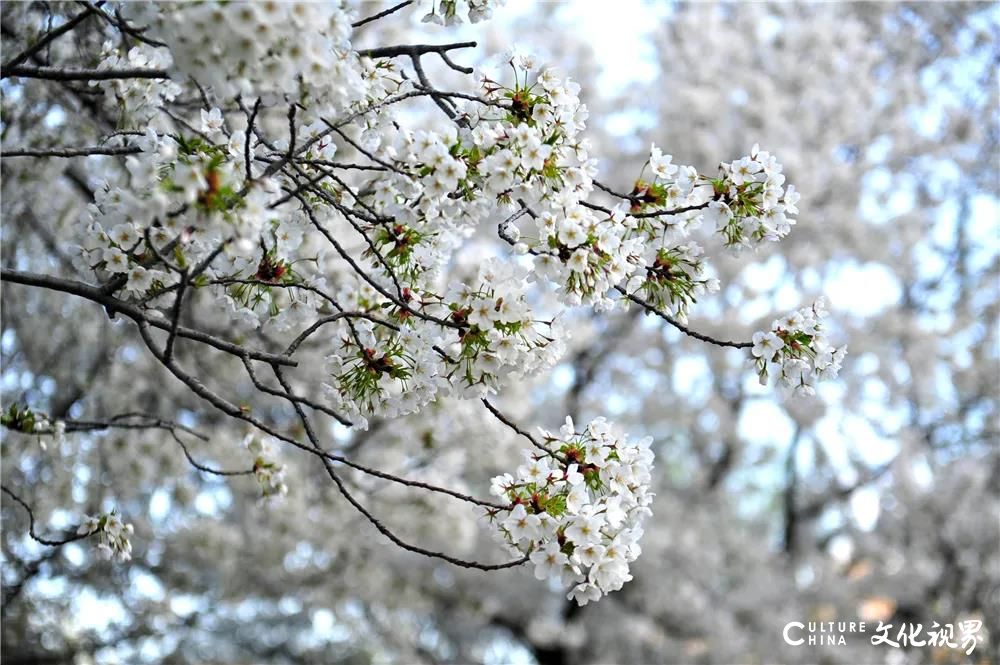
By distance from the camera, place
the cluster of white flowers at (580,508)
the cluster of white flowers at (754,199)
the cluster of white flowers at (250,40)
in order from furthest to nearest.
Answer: the cluster of white flowers at (754,199)
the cluster of white flowers at (580,508)
the cluster of white flowers at (250,40)

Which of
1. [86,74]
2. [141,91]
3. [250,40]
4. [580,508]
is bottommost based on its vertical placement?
[580,508]

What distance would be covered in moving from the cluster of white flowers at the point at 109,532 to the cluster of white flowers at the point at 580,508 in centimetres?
132

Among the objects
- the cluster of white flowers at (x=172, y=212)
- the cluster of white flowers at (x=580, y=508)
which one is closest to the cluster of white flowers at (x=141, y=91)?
the cluster of white flowers at (x=172, y=212)

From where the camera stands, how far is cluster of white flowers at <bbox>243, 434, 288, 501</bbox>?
3.46 meters

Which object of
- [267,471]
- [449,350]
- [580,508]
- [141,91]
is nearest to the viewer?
[580,508]

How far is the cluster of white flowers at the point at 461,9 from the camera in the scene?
8.61 feet

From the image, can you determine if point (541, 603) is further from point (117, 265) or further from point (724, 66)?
point (117, 265)

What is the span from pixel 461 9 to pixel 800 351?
1.28 m

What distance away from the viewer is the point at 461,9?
8.64ft

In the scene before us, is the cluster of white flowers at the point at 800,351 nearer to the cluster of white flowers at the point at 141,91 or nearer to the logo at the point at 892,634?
the cluster of white flowers at the point at 141,91

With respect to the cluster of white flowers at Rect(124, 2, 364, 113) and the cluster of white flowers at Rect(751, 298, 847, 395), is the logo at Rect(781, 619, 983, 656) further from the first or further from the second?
the cluster of white flowers at Rect(124, 2, 364, 113)

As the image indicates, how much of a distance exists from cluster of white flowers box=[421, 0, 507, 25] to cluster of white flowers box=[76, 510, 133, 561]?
1.81 m

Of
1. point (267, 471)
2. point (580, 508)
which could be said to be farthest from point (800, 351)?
point (267, 471)

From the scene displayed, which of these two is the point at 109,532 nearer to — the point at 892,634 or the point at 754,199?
the point at 754,199
